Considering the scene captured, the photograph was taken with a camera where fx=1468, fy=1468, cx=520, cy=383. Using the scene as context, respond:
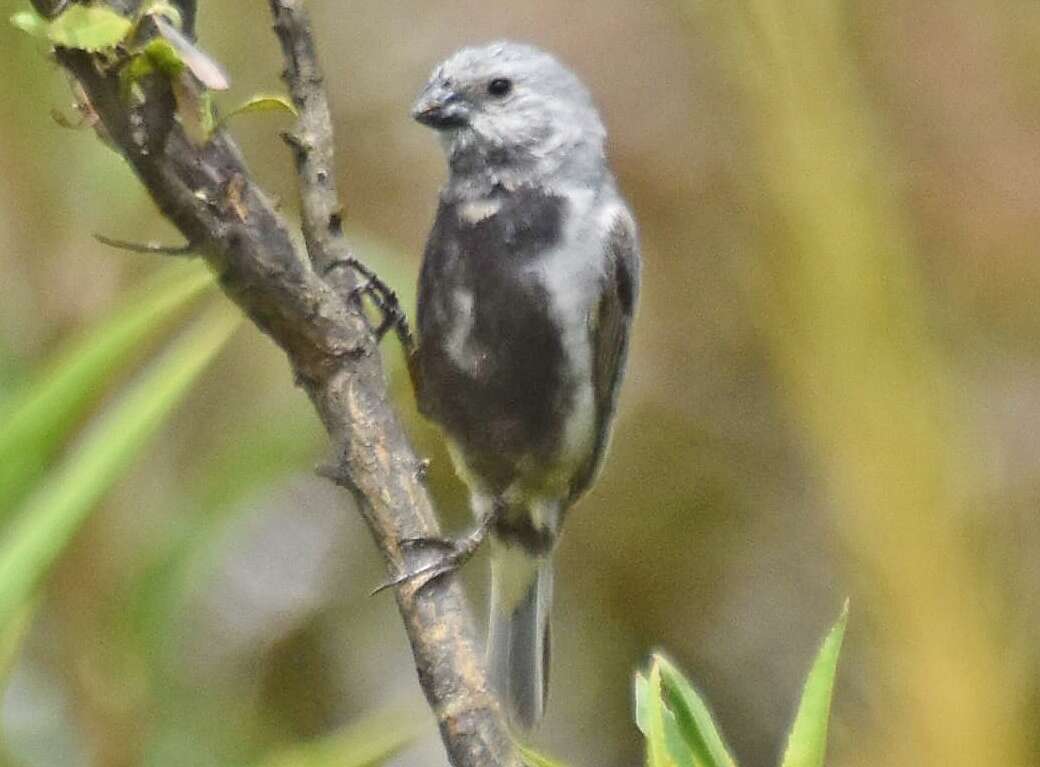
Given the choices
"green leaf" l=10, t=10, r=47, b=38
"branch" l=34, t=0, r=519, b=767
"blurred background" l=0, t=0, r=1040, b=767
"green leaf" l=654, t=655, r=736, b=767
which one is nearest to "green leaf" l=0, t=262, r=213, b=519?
"blurred background" l=0, t=0, r=1040, b=767

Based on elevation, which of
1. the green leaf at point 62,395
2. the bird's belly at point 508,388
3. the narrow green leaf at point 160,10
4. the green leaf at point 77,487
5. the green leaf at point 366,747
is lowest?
the green leaf at point 366,747

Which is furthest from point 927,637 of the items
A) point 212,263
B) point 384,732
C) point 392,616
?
point 392,616

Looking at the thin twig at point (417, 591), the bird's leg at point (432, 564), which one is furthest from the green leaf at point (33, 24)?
the bird's leg at point (432, 564)

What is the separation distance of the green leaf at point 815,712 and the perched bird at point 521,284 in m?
0.78

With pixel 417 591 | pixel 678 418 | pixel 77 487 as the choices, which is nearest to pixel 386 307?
pixel 77 487

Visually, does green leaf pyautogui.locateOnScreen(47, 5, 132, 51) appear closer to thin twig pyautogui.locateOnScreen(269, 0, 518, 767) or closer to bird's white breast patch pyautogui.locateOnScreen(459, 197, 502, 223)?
thin twig pyautogui.locateOnScreen(269, 0, 518, 767)

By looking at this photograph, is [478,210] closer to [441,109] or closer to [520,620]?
[441,109]

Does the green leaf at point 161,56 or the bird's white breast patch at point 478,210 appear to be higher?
the green leaf at point 161,56

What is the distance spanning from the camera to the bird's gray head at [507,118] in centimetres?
163

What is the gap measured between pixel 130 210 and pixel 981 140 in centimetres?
129

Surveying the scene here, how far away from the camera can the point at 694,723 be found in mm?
874

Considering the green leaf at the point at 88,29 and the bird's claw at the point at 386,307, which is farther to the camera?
the bird's claw at the point at 386,307

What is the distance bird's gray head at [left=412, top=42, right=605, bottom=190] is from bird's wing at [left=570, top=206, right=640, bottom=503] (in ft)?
0.30

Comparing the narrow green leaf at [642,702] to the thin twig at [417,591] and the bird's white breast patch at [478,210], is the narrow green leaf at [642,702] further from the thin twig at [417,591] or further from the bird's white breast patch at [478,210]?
the bird's white breast patch at [478,210]
